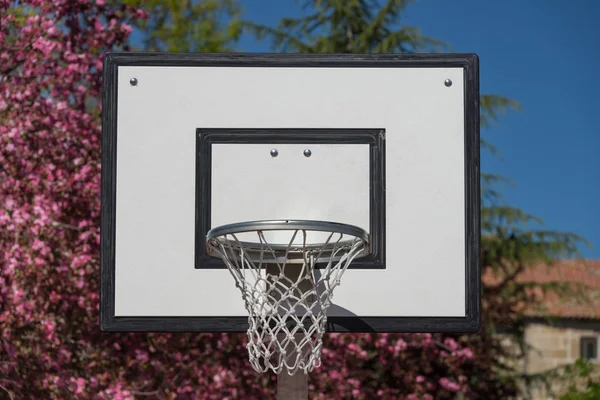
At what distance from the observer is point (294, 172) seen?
5.07m

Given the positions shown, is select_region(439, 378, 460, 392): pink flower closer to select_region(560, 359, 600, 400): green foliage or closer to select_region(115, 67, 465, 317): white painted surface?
select_region(560, 359, 600, 400): green foliage

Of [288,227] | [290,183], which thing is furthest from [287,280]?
[290,183]

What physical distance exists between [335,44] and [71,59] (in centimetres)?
525

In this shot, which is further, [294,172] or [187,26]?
[187,26]

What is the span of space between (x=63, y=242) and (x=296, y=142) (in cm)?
337

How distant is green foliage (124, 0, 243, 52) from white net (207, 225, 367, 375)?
1176 centimetres

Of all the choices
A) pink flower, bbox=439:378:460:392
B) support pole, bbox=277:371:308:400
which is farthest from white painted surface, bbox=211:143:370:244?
pink flower, bbox=439:378:460:392

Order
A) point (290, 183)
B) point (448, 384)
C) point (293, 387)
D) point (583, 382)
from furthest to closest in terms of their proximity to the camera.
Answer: point (583, 382) → point (448, 384) → point (293, 387) → point (290, 183)

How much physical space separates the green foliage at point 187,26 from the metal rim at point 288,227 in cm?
1193

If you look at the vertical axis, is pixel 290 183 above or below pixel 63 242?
above

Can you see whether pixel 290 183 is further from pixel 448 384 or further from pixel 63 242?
pixel 448 384

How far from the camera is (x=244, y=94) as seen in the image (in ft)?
16.9

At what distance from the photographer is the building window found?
67.4ft

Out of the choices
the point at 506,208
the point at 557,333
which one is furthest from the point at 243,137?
the point at 557,333
